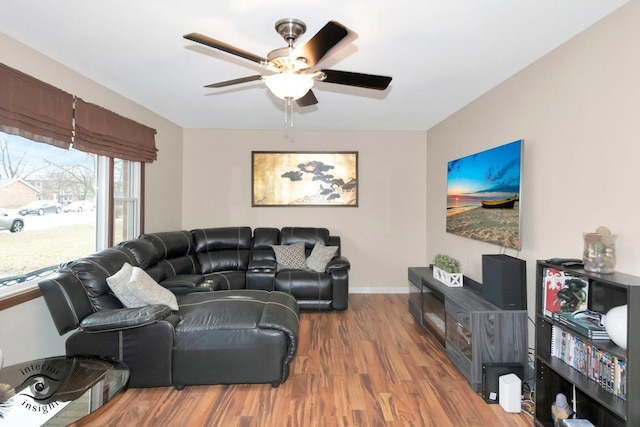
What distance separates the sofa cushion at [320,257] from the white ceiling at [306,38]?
2.04 m

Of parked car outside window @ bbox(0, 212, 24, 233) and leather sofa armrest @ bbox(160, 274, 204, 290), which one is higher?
parked car outside window @ bbox(0, 212, 24, 233)

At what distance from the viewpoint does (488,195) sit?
3.28 metres

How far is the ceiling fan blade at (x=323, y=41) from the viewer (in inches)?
60.5

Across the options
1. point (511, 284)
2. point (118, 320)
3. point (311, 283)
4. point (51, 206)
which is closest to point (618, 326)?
point (511, 284)

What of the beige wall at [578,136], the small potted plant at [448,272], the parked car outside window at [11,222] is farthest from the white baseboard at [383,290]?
the parked car outside window at [11,222]

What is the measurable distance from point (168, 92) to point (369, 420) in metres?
3.53

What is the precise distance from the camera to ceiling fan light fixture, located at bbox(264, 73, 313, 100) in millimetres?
1918

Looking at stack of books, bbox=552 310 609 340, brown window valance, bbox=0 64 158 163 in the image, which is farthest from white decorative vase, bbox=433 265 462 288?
brown window valance, bbox=0 64 158 163

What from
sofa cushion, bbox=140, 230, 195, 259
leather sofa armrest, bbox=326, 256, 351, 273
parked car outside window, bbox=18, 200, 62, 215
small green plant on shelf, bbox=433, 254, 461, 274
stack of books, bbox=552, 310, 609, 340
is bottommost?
leather sofa armrest, bbox=326, 256, 351, 273

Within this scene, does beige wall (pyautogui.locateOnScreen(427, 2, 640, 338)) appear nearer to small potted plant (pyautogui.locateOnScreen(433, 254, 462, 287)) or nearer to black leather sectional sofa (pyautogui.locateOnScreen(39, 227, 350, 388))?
small potted plant (pyautogui.locateOnScreen(433, 254, 462, 287))

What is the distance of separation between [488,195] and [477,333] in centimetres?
135

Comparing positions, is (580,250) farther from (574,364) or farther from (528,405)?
(528,405)

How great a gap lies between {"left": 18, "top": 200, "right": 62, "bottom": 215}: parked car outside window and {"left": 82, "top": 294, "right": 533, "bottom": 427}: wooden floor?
1.61 metres

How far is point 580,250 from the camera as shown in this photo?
2252 millimetres
